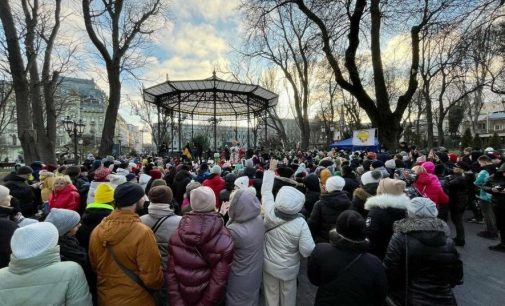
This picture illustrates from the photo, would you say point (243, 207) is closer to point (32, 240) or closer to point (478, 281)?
point (32, 240)

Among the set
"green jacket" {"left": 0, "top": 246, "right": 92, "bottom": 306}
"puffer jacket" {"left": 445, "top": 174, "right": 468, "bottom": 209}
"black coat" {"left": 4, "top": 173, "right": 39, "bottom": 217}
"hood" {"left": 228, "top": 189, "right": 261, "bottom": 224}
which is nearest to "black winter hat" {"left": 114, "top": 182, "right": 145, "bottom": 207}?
"green jacket" {"left": 0, "top": 246, "right": 92, "bottom": 306}

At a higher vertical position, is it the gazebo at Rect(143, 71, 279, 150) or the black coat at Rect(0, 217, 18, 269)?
the gazebo at Rect(143, 71, 279, 150)

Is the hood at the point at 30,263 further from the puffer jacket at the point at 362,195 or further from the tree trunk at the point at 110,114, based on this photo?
the tree trunk at the point at 110,114

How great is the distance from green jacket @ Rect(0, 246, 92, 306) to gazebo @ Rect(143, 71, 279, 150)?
10.9 metres

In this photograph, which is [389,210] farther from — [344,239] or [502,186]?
[502,186]

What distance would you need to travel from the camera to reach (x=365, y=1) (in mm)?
11445

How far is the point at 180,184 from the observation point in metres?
6.93

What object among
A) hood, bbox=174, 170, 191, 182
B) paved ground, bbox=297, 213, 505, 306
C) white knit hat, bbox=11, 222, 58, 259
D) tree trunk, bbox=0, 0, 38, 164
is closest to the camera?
white knit hat, bbox=11, 222, 58, 259

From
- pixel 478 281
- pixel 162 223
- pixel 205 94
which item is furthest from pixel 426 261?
pixel 205 94

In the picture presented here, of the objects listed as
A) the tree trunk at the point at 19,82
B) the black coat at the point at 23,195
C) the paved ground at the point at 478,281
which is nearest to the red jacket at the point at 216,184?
the paved ground at the point at 478,281

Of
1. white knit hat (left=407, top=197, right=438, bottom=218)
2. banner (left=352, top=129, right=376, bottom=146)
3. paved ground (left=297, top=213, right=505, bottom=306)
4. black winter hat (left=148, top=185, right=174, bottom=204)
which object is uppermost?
banner (left=352, top=129, right=376, bottom=146)

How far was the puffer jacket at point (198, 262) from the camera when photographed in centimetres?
277

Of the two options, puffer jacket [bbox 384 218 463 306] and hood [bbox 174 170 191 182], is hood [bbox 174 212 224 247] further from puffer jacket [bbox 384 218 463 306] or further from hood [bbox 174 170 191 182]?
hood [bbox 174 170 191 182]

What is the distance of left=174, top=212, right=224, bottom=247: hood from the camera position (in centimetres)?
276
